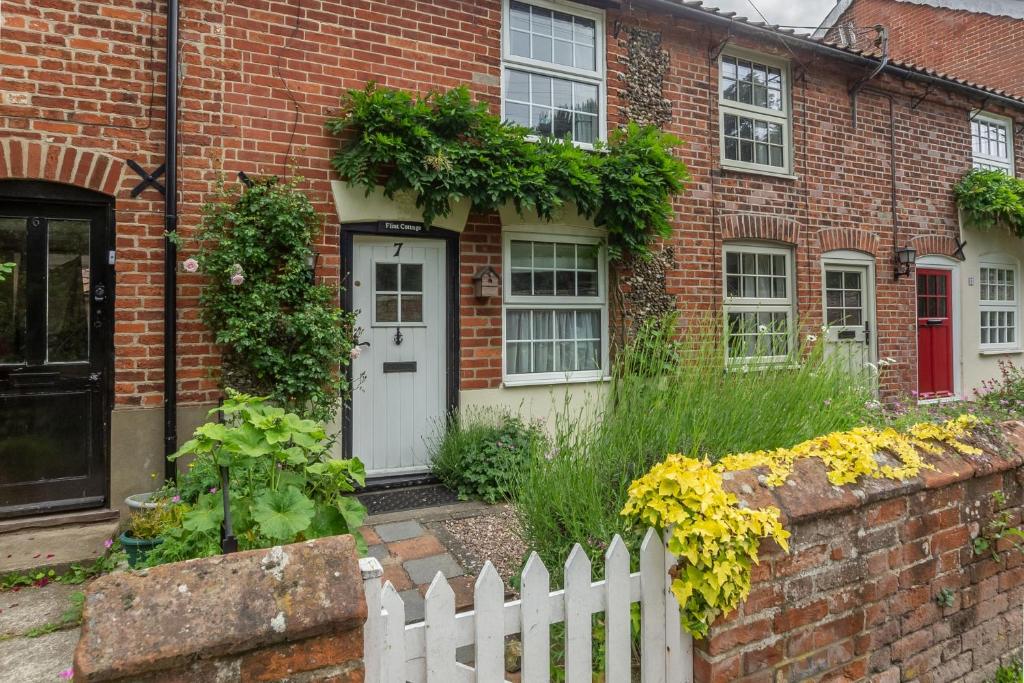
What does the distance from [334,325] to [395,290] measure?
0.80 meters

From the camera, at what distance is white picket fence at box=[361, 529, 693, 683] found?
150 centimetres

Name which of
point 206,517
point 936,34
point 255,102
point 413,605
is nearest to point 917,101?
point 936,34

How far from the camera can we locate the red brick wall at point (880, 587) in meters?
1.85

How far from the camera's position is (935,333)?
8227 mm

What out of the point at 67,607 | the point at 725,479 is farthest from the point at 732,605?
the point at 67,607

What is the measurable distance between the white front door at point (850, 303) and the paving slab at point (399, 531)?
599 centimetres

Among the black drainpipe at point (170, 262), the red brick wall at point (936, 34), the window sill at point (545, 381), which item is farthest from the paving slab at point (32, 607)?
the red brick wall at point (936, 34)

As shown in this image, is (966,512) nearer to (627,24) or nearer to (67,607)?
(67,607)

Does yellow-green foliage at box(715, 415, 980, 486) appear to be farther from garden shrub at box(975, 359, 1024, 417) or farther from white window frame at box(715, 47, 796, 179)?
white window frame at box(715, 47, 796, 179)

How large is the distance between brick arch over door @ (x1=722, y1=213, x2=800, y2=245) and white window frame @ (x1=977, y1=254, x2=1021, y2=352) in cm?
405

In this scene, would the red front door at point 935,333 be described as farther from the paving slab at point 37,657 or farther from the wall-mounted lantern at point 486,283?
the paving slab at point 37,657

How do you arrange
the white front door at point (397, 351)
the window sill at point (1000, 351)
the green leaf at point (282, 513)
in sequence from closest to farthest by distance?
1. the green leaf at point (282, 513)
2. the white front door at point (397, 351)
3. the window sill at point (1000, 351)

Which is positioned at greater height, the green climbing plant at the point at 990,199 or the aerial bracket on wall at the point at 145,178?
the green climbing plant at the point at 990,199

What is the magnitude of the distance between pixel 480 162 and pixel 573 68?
6.21 ft
